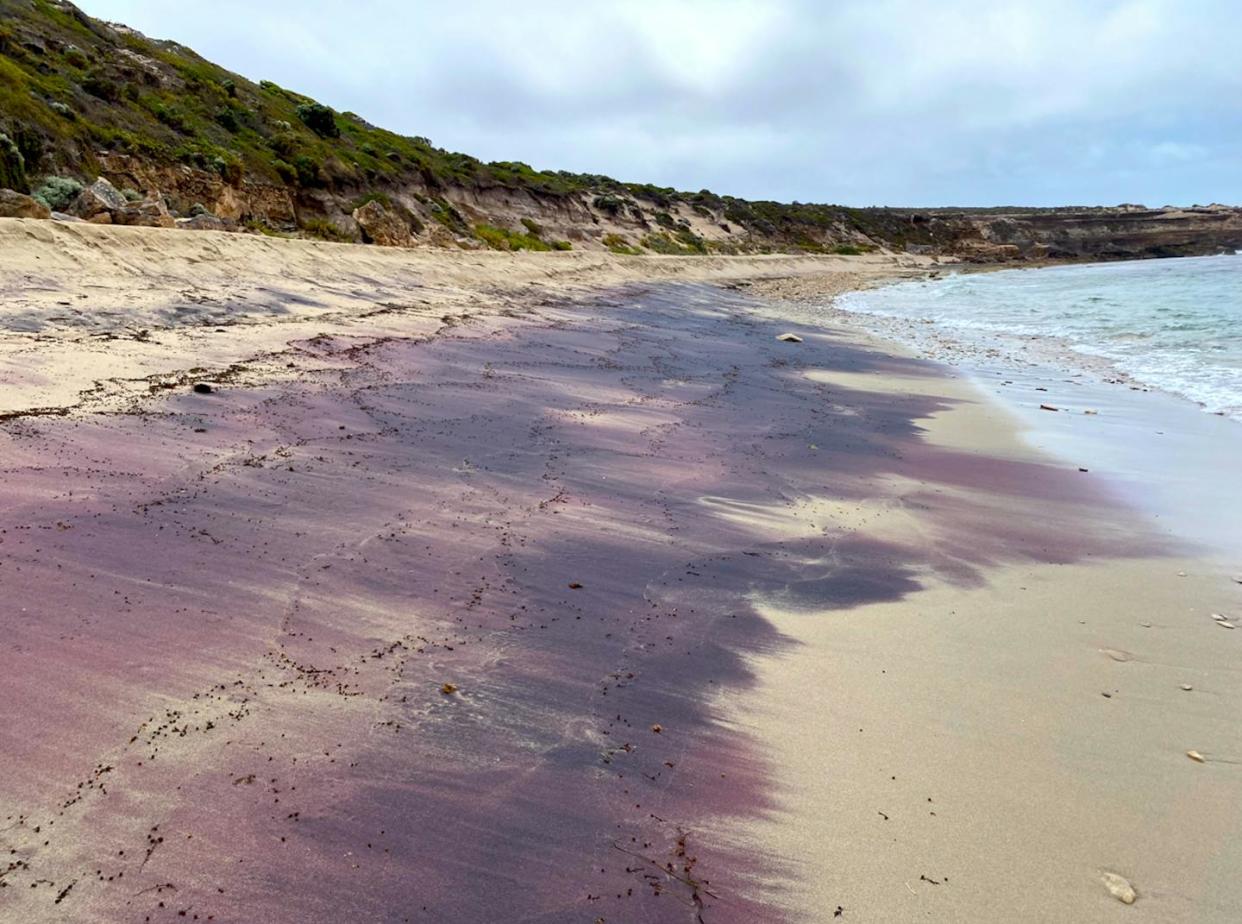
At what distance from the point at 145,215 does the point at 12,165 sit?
307 cm

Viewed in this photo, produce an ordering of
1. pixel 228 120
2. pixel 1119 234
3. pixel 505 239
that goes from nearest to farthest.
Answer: pixel 228 120, pixel 505 239, pixel 1119 234

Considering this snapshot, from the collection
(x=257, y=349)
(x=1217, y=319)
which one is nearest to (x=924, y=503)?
(x=257, y=349)

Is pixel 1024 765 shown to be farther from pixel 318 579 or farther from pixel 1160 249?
pixel 1160 249

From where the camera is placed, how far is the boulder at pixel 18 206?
11.7 m

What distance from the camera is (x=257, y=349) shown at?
9672mm

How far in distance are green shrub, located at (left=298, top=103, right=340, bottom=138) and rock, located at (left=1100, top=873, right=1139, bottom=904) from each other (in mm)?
38214

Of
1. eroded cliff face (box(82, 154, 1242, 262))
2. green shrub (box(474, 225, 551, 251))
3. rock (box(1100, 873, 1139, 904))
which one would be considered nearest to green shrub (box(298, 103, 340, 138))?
eroded cliff face (box(82, 154, 1242, 262))

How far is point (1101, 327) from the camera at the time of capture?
23469 millimetres

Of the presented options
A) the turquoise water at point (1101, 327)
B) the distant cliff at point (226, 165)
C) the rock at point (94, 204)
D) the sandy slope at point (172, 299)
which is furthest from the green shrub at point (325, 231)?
the turquoise water at point (1101, 327)

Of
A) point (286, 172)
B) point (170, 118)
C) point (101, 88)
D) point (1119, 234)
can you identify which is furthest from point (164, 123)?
point (1119, 234)

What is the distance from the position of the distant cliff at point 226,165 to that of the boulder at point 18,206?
0.07 feet

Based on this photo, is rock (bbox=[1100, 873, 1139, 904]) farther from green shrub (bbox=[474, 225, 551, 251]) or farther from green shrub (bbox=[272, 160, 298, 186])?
green shrub (bbox=[474, 225, 551, 251])

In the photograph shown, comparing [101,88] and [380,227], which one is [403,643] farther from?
[101,88]

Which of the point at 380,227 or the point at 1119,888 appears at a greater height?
the point at 380,227
